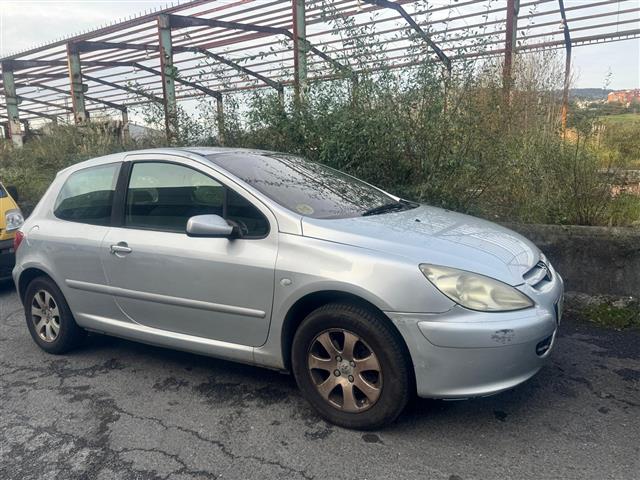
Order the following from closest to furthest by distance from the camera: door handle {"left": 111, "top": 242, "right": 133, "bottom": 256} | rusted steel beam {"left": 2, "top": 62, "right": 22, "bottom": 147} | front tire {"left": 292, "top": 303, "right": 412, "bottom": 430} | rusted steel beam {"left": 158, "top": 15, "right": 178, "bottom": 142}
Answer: front tire {"left": 292, "top": 303, "right": 412, "bottom": 430}
door handle {"left": 111, "top": 242, "right": 133, "bottom": 256}
rusted steel beam {"left": 158, "top": 15, "right": 178, "bottom": 142}
rusted steel beam {"left": 2, "top": 62, "right": 22, "bottom": 147}

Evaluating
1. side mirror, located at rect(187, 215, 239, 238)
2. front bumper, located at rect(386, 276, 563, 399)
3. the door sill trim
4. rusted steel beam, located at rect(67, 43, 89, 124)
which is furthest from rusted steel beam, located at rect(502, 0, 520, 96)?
rusted steel beam, located at rect(67, 43, 89, 124)

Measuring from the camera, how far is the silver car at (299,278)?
2.74m

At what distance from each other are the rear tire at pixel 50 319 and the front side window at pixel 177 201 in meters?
1.05

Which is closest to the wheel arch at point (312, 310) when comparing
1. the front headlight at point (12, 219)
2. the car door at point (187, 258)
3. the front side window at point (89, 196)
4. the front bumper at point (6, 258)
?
the car door at point (187, 258)

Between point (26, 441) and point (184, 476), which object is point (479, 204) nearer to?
point (184, 476)

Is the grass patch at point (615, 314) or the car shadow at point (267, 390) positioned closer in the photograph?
the car shadow at point (267, 390)

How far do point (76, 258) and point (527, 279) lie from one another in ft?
10.4

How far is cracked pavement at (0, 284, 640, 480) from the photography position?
105 inches

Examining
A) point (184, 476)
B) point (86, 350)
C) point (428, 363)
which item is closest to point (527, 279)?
point (428, 363)

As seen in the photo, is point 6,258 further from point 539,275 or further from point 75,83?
point 75,83

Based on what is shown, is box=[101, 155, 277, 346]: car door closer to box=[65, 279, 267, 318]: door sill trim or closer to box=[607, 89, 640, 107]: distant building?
box=[65, 279, 267, 318]: door sill trim

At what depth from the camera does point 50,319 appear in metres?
4.40

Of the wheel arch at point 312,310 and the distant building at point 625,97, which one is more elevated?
the distant building at point 625,97

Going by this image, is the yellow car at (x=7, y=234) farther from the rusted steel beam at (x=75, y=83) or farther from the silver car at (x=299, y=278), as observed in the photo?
the rusted steel beam at (x=75, y=83)
